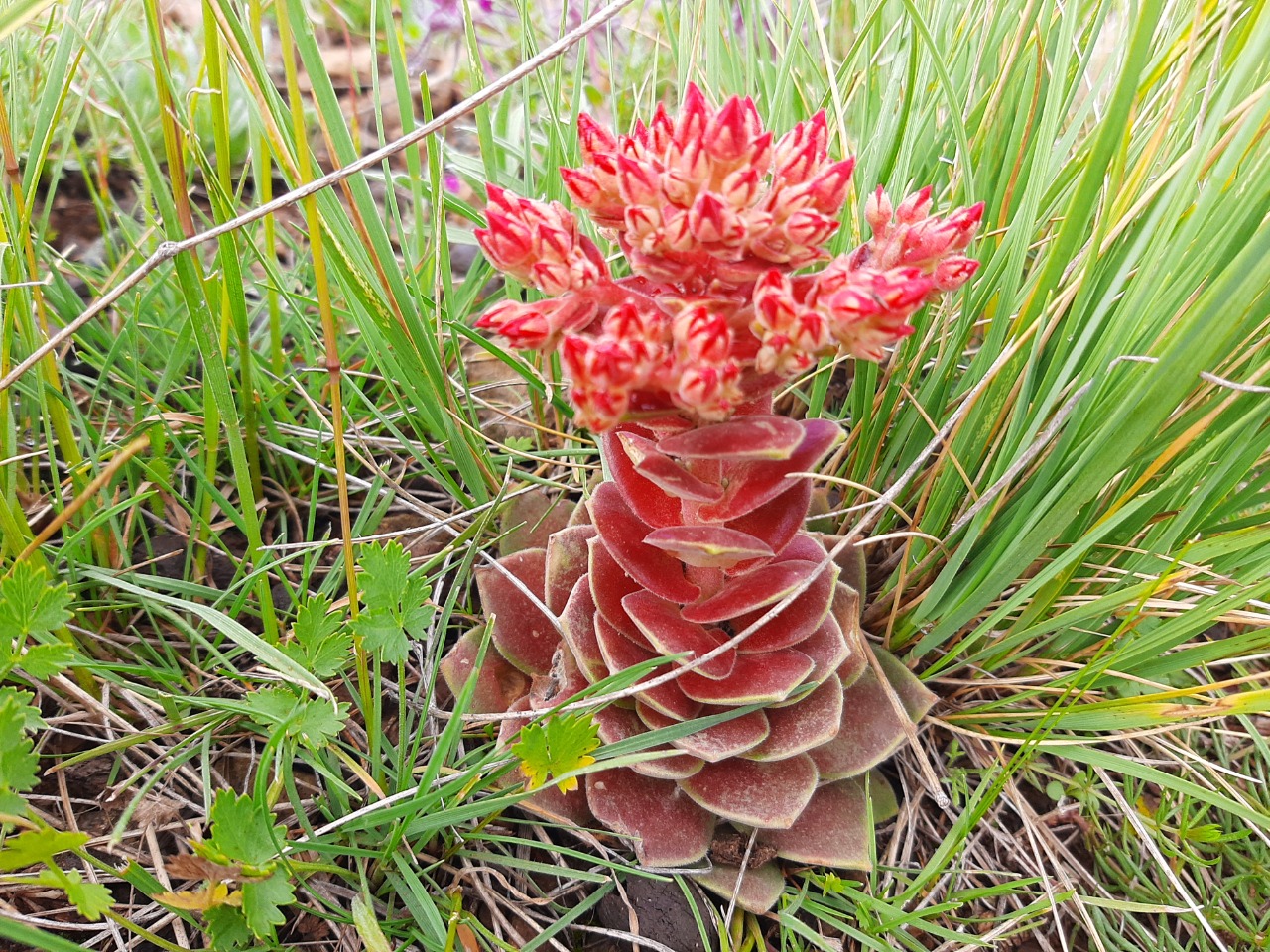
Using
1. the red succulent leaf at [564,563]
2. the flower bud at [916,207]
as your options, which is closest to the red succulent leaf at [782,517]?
the red succulent leaf at [564,563]

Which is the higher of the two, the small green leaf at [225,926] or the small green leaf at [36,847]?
the small green leaf at [36,847]

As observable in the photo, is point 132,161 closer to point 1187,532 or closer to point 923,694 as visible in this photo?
point 923,694

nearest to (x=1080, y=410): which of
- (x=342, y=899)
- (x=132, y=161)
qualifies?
(x=342, y=899)

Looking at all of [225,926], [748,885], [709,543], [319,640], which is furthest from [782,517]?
[225,926]

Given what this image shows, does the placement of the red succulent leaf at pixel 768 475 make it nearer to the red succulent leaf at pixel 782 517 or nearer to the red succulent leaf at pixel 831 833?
the red succulent leaf at pixel 782 517

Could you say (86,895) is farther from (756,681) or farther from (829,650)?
(829,650)

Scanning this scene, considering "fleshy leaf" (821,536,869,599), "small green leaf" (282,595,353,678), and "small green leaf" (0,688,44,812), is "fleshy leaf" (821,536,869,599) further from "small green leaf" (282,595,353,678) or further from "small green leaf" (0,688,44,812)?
"small green leaf" (0,688,44,812)
